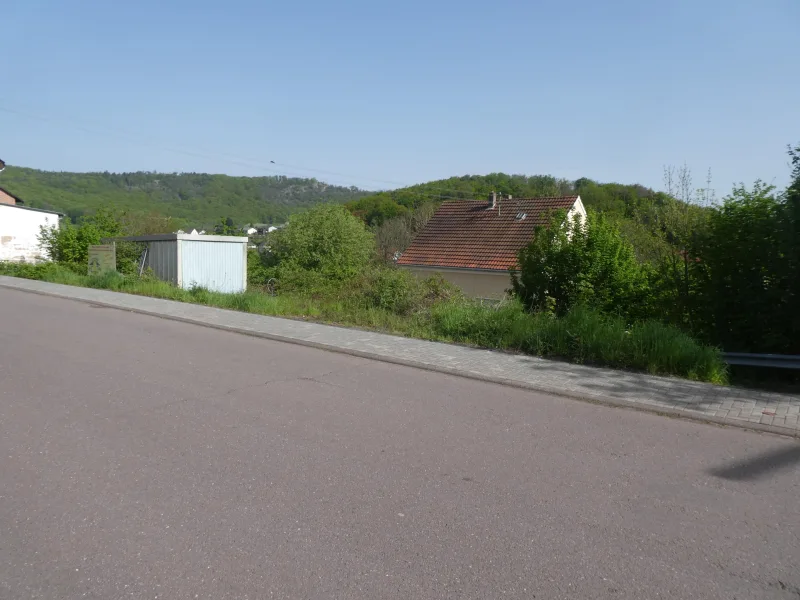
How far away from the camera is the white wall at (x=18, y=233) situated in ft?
126

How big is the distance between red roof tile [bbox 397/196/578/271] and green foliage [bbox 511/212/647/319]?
47.4 ft

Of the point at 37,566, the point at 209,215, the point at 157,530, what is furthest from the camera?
the point at 209,215

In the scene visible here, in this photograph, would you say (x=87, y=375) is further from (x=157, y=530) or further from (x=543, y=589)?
(x=543, y=589)

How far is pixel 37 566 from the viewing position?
365 cm

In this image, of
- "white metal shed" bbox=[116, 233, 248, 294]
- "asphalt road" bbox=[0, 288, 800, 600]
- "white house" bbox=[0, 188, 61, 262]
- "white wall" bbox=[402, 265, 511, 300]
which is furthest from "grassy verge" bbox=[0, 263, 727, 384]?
"white house" bbox=[0, 188, 61, 262]

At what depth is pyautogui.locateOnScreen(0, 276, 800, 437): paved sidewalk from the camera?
720 centimetres

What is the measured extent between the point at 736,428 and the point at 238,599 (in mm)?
5472

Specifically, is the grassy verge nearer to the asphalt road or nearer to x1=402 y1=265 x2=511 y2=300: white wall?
the asphalt road

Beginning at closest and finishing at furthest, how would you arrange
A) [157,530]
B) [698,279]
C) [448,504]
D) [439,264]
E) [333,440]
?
[157,530] < [448,504] < [333,440] < [698,279] < [439,264]

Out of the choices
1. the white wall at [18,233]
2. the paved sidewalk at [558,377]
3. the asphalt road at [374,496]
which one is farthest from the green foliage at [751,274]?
the white wall at [18,233]

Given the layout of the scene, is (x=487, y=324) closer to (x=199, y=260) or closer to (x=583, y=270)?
(x=583, y=270)

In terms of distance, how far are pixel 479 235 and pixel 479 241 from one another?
1.82ft

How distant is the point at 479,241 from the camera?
3162 cm

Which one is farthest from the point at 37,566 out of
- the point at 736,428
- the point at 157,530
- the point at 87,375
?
the point at 736,428
